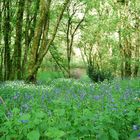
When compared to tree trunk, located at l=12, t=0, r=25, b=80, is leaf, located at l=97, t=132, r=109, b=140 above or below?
below

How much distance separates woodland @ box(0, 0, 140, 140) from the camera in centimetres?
472

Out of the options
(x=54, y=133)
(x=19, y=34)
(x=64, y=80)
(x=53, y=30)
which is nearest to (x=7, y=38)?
(x=19, y=34)

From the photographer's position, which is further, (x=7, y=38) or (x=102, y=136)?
(x=7, y=38)

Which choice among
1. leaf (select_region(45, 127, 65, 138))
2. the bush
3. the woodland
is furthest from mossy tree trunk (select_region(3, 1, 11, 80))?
leaf (select_region(45, 127, 65, 138))

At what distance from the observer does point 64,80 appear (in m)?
23.6

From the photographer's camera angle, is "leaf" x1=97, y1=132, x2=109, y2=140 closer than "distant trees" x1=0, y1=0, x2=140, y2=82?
Yes

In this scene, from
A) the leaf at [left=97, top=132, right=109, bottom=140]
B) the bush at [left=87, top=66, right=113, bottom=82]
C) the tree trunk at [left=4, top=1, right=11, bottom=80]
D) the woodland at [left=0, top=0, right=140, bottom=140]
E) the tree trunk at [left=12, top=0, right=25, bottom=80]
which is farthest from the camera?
the tree trunk at [left=4, top=1, right=11, bottom=80]

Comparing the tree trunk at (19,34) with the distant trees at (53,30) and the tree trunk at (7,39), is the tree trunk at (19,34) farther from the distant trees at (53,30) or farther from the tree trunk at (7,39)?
the tree trunk at (7,39)

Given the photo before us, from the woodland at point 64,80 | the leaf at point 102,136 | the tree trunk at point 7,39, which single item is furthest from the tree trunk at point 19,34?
the leaf at point 102,136

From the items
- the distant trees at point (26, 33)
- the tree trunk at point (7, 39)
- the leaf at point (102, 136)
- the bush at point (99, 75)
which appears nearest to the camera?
the leaf at point (102, 136)

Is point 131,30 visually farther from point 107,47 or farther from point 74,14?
point 107,47

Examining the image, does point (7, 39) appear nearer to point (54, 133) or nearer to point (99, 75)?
point (99, 75)

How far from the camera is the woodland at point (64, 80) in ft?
15.5

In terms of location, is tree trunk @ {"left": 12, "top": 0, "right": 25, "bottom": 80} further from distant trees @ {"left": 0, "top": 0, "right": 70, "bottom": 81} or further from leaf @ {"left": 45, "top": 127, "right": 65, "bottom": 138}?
leaf @ {"left": 45, "top": 127, "right": 65, "bottom": 138}
